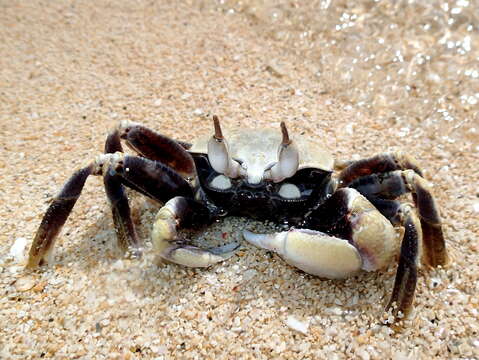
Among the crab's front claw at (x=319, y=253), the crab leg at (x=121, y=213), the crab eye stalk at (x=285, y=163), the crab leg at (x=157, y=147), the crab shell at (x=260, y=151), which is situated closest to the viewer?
the crab's front claw at (x=319, y=253)

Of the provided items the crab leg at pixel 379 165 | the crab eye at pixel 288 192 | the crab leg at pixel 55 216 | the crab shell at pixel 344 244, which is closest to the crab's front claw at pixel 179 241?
the crab shell at pixel 344 244

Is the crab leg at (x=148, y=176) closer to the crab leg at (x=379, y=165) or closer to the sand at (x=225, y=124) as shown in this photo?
the sand at (x=225, y=124)

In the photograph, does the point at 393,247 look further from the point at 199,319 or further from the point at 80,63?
the point at 80,63

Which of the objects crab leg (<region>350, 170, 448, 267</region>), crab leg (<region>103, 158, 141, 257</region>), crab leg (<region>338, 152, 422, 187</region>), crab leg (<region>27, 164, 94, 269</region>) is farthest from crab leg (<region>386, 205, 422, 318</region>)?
crab leg (<region>27, 164, 94, 269</region>)

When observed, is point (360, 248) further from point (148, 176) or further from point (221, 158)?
point (148, 176)

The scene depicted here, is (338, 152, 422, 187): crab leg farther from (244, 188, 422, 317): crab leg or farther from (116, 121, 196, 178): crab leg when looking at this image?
(116, 121, 196, 178): crab leg

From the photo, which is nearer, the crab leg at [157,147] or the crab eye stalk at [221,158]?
the crab eye stalk at [221,158]

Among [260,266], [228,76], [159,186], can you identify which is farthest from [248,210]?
[228,76]

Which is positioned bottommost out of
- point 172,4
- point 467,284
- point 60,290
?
point 60,290
